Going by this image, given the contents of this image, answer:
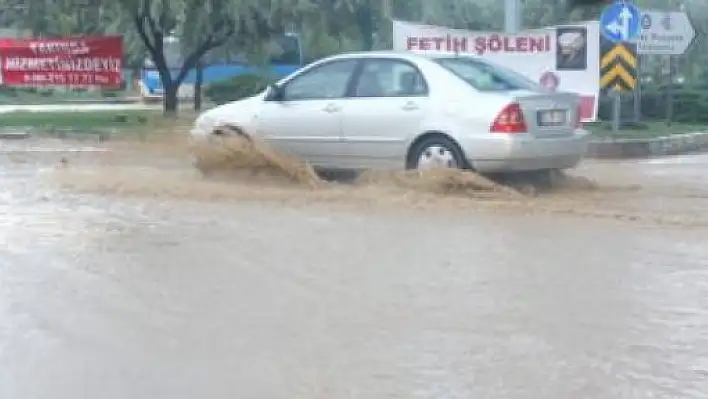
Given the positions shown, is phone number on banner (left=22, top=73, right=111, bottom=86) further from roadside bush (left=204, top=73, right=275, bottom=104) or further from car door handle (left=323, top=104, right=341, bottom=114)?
car door handle (left=323, top=104, right=341, bottom=114)

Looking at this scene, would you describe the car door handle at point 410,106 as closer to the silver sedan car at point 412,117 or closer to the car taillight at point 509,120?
the silver sedan car at point 412,117

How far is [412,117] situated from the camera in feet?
41.3

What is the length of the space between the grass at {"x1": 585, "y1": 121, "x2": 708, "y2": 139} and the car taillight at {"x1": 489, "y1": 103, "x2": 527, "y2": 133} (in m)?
8.49

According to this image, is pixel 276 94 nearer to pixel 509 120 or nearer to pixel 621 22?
pixel 509 120

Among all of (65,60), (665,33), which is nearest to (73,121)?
(65,60)

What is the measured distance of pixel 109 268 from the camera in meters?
8.72

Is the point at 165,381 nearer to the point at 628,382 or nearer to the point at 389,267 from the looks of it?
the point at 628,382

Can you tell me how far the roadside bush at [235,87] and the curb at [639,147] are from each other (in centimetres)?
2070

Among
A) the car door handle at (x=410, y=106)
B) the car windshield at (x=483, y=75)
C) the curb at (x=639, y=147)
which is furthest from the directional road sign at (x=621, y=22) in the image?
the car door handle at (x=410, y=106)

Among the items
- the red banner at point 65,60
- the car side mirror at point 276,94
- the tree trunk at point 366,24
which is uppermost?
the tree trunk at point 366,24

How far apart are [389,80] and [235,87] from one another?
28178 mm

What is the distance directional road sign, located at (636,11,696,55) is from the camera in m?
23.2

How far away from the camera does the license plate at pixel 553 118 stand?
12273 mm

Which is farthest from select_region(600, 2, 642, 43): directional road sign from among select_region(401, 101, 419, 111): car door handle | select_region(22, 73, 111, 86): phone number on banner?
select_region(22, 73, 111, 86): phone number on banner
